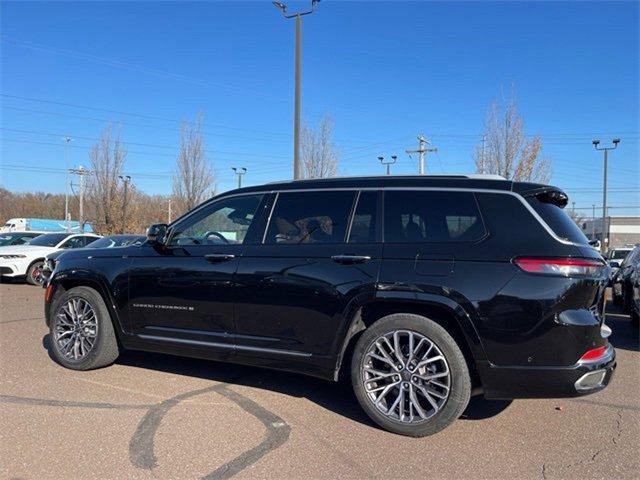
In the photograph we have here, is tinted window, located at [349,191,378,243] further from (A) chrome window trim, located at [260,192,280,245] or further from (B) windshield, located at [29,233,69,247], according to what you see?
(B) windshield, located at [29,233,69,247]

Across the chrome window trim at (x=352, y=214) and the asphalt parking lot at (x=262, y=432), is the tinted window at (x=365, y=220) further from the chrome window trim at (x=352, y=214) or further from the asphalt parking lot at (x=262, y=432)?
the asphalt parking lot at (x=262, y=432)

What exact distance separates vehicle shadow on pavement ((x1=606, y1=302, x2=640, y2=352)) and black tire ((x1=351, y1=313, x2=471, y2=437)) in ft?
15.6

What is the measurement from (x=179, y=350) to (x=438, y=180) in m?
2.87

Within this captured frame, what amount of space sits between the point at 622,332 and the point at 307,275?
6790 millimetres

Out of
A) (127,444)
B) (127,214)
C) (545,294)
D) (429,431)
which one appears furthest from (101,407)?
(127,214)

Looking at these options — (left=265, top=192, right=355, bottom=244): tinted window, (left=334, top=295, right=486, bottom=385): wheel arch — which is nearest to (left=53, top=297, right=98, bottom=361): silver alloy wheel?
(left=265, top=192, right=355, bottom=244): tinted window

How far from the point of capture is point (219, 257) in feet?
15.9

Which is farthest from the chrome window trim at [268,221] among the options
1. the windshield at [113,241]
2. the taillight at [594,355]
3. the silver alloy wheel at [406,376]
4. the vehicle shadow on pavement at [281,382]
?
the windshield at [113,241]

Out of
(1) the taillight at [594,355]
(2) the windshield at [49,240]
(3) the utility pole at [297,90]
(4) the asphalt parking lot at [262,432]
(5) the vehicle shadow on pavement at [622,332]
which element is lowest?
(5) the vehicle shadow on pavement at [622,332]

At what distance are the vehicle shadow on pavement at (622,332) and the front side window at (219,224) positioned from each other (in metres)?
5.63

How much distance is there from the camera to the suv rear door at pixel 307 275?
167 inches

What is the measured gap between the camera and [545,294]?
3660 mm

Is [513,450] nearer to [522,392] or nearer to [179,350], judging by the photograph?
[522,392]

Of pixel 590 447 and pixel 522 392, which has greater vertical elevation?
pixel 522 392
